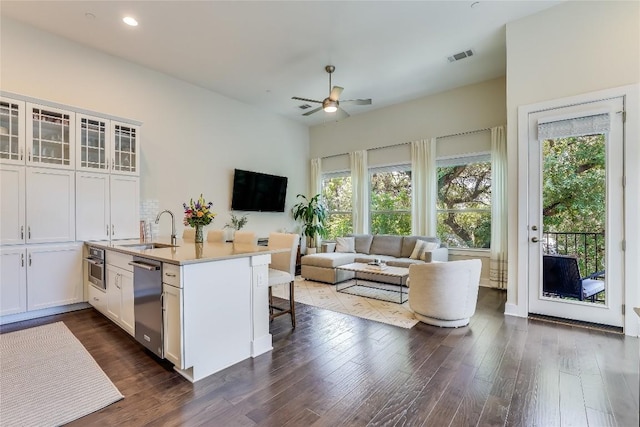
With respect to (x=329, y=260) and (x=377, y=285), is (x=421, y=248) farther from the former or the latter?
(x=329, y=260)

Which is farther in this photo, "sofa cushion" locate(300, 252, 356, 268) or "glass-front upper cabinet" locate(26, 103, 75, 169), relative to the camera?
"sofa cushion" locate(300, 252, 356, 268)

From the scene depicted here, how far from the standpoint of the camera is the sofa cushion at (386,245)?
19.6 ft

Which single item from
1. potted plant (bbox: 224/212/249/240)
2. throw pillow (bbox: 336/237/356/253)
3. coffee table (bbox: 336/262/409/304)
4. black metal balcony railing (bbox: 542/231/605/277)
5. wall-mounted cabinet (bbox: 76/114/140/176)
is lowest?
coffee table (bbox: 336/262/409/304)

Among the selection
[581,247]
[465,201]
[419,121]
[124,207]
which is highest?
[419,121]

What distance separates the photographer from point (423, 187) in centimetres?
603

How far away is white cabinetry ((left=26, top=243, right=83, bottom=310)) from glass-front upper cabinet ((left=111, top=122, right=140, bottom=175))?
119cm

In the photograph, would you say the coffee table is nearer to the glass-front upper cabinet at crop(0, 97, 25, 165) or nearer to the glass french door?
the glass french door

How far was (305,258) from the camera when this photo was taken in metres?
5.79

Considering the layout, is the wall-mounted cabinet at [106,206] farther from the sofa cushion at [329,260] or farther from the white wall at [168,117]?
the sofa cushion at [329,260]

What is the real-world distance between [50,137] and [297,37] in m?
3.45

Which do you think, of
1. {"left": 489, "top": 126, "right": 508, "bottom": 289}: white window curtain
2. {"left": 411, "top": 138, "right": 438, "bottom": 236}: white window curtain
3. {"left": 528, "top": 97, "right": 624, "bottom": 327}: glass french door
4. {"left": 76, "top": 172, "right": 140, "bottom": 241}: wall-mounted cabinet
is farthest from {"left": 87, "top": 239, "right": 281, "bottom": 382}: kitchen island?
{"left": 489, "top": 126, "right": 508, "bottom": 289}: white window curtain

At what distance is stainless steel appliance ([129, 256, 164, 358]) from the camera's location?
236cm

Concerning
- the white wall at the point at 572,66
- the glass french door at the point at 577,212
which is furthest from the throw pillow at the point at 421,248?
the glass french door at the point at 577,212

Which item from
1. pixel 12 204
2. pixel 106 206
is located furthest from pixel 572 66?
pixel 12 204
